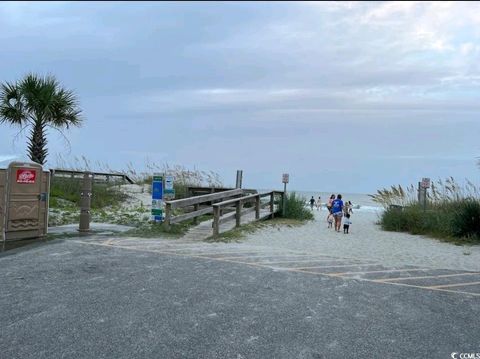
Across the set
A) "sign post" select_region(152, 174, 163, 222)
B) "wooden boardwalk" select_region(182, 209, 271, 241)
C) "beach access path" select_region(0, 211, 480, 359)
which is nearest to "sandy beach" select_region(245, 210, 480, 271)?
"wooden boardwalk" select_region(182, 209, 271, 241)

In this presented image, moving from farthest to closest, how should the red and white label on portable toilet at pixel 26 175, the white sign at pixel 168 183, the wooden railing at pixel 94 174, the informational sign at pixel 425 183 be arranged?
the wooden railing at pixel 94 174 < the informational sign at pixel 425 183 < the white sign at pixel 168 183 < the red and white label on portable toilet at pixel 26 175

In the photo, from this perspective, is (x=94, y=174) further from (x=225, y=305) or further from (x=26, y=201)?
(x=225, y=305)

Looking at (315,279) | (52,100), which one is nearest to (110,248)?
(315,279)

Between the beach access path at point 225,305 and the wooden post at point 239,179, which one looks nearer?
the beach access path at point 225,305

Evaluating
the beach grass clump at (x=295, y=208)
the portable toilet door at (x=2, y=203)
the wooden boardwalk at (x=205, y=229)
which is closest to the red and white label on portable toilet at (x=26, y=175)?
the portable toilet door at (x=2, y=203)

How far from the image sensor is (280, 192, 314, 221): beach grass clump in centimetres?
2027

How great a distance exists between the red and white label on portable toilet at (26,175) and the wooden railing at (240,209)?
4121mm

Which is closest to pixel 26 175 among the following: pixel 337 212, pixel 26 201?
pixel 26 201

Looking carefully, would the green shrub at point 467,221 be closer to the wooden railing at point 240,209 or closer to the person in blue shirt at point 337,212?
A: the person in blue shirt at point 337,212

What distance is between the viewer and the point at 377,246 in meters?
13.0

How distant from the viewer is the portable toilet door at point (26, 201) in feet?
33.3

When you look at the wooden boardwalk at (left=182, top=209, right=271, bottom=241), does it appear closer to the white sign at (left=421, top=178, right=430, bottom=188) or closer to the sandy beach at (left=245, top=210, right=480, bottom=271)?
the sandy beach at (left=245, top=210, right=480, bottom=271)

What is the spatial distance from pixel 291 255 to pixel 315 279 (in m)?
2.43

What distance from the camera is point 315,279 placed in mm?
7352
